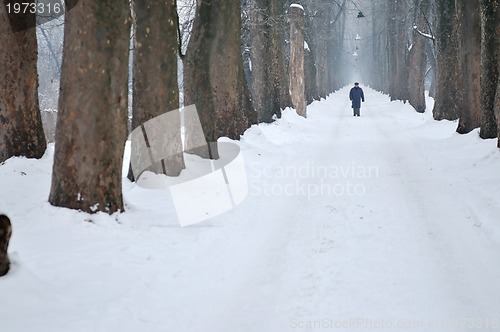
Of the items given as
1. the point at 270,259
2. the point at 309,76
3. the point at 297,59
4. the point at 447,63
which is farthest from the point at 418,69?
the point at 270,259

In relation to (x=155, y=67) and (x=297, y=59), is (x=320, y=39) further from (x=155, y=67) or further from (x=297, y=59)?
(x=155, y=67)

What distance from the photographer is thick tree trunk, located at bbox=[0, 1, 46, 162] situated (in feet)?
24.7

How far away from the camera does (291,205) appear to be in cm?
729

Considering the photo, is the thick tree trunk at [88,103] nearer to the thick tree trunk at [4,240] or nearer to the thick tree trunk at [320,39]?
the thick tree trunk at [4,240]

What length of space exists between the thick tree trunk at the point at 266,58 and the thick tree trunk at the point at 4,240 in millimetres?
12928

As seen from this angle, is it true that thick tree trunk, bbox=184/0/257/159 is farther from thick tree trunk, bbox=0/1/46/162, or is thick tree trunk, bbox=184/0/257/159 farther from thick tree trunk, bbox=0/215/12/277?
thick tree trunk, bbox=0/215/12/277

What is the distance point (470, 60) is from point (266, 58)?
20.3 feet

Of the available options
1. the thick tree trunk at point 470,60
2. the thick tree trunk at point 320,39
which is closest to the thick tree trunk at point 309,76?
the thick tree trunk at point 320,39

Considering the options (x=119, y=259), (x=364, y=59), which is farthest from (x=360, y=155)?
(x=364, y=59)

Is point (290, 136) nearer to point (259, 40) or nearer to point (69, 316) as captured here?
point (259, 40)

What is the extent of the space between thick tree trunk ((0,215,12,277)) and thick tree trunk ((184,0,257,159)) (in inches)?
234

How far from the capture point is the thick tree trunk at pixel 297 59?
20.7 meters

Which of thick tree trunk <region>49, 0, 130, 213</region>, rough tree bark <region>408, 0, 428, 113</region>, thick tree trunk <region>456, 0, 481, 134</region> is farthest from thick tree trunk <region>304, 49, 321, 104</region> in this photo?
thick tree trunk <region>49, 0, 130, 213</region>

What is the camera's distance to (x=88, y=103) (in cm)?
561
